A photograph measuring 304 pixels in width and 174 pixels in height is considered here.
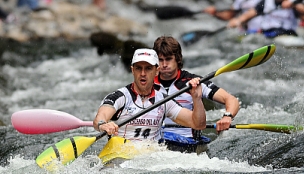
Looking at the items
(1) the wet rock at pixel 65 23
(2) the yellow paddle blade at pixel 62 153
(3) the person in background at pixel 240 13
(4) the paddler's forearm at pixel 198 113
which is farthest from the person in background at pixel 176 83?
(1) the wet rock at pixel 65 23

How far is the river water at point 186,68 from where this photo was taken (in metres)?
4.74

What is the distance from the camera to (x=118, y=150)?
4645mm

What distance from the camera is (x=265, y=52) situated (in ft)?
18.1

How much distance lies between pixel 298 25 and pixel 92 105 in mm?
5188

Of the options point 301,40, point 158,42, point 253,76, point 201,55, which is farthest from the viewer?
point 201,55

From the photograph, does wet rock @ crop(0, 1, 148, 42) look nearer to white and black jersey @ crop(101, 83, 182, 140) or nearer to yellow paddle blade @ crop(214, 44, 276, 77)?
yellow paddle blade @ crop(214, 44, 276, 77)

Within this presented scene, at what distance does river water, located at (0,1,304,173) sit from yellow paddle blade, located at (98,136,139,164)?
0.06 metres

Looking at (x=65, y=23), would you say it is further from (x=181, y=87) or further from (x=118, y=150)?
(x=118, y=150)

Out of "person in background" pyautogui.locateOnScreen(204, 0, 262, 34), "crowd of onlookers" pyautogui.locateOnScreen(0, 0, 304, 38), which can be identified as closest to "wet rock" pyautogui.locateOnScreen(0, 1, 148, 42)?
"crowd of onlookers" pyautogui.locateOnScreen(0, 0, 304, 38)

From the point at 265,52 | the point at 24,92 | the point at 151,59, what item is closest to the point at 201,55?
the point at 24,92

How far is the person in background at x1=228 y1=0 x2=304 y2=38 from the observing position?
12750 mm

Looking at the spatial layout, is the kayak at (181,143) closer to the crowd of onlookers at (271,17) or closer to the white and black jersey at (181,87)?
the white and black jersey at (181,87)

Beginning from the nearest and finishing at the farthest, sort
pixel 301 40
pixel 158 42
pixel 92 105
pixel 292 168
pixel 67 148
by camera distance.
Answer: pixel 292 168 → pixel 67 148 → pixel 158 42 → pixel 92 105 → pixel 301 40

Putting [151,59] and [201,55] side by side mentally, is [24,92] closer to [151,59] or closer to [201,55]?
[201,55]
